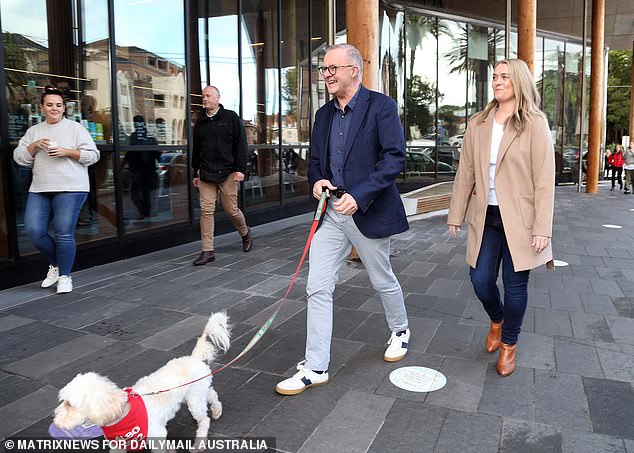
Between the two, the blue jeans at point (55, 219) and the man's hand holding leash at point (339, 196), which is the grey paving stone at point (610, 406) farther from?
the blue jeans at point (55, 219)

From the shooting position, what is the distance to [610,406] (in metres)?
2.90

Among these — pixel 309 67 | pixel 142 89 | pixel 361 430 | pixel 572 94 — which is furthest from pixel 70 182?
pixel 572 94

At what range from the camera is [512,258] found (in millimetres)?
3174

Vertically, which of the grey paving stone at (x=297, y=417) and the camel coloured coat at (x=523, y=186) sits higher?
the camel coloured coat at (x=523, y=186)

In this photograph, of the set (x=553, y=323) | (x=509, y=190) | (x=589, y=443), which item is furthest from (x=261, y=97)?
(x=589, y=443)

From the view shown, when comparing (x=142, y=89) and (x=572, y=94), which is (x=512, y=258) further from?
(x=572, y=94)

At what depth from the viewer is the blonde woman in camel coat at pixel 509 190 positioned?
3.11m

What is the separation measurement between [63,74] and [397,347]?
5.20 meters

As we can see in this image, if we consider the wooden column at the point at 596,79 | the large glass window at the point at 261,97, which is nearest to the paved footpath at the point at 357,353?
the large glass window at the point at 261,97

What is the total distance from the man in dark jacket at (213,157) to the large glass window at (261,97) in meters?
3.20

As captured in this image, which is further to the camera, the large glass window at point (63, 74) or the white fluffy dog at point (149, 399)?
the large glass window at point (63, 74)

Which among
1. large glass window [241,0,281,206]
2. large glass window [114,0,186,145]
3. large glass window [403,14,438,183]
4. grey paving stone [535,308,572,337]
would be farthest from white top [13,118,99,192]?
large glass window [403,14,438,183]

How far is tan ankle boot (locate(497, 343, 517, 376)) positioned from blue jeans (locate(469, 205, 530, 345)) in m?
0.04

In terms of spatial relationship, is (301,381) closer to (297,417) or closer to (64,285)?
(297,417)
